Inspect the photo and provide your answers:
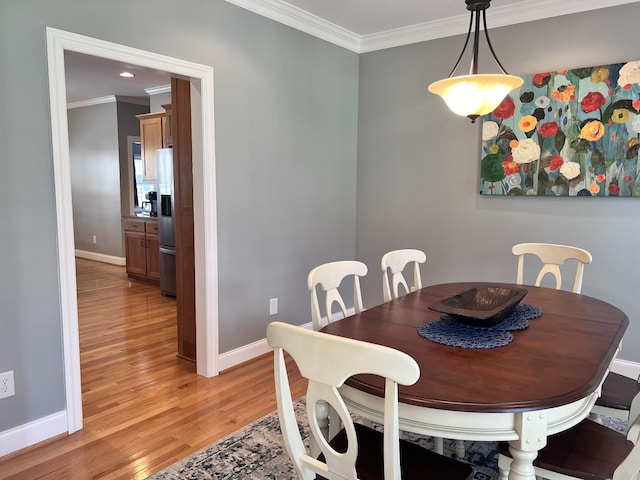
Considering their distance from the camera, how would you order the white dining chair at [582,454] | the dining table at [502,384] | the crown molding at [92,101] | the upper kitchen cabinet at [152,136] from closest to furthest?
the dining table at [502,384]
the white dining chair at [582,454]
the upper kitchen cabinet at [152,136]
the crown molding at [92,101]

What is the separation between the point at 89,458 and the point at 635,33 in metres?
3.98

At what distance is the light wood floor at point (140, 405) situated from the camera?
215 cm

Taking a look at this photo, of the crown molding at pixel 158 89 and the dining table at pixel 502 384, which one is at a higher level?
the crown molding at pixel 158 89

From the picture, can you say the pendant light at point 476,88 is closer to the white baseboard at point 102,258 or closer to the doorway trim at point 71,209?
the doorway trim at point 71,209

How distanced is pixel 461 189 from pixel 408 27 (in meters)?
1.40

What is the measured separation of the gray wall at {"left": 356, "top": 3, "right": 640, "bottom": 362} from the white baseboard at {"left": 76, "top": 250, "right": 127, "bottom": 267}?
4387mm

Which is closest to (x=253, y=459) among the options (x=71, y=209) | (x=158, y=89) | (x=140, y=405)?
(x=140, y=405)

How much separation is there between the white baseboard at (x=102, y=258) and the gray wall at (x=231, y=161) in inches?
170

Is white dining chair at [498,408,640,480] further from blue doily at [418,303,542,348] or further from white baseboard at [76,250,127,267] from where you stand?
white baseboard at [76,250,127,267]

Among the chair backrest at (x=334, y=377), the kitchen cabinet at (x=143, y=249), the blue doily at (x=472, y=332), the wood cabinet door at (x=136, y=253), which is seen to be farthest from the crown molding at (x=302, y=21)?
the wood cabinet door at (x=136, y=253)

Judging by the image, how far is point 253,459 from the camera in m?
2.19

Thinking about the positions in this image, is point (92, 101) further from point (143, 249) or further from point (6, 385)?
point (6, 385)

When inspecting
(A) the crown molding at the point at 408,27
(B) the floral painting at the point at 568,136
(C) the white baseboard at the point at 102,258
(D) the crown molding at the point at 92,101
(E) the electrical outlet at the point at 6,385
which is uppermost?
(D) the crown molding at the point at 92,101

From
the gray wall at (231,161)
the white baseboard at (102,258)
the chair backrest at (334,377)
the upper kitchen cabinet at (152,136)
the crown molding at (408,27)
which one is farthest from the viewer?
the white baseboard at (102,258)
